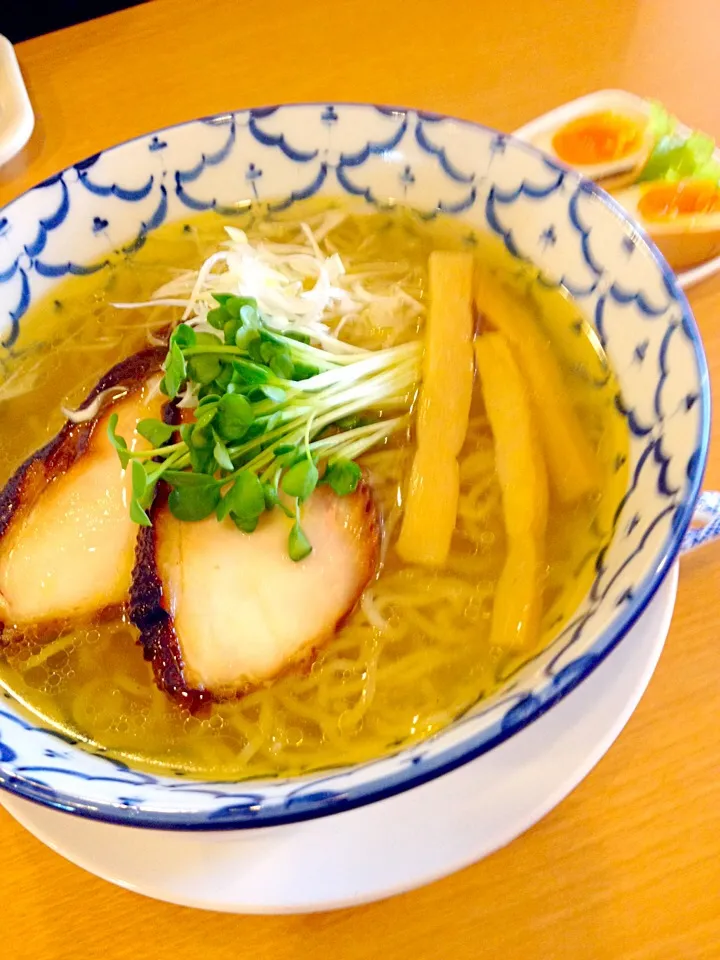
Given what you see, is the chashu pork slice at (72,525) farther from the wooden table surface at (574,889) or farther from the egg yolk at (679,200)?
the egg yolk at (679,200)

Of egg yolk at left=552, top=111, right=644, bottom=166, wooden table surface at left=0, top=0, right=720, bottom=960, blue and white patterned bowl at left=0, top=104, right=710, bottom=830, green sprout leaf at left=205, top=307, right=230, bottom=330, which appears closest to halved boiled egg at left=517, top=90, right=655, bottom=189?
egg yolk at left=552, top=111, right=644, bottom=166

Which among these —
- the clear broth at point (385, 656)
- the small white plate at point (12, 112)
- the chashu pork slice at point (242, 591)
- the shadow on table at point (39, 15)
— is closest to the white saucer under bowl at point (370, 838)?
the clear broth at point (385, 656)

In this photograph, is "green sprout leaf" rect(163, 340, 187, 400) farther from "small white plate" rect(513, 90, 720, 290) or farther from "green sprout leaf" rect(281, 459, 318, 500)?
"small white plate" rect(513, 90, 720, 290)

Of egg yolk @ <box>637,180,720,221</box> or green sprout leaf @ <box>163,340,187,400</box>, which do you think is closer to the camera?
green sprout leaf @ <box>163,340,187,400</box>

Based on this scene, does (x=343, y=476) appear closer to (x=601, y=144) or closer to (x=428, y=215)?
(x=428, y=215)

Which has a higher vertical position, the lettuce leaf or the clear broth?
the lettuce leaf

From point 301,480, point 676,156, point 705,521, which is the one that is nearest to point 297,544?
point 301,480
